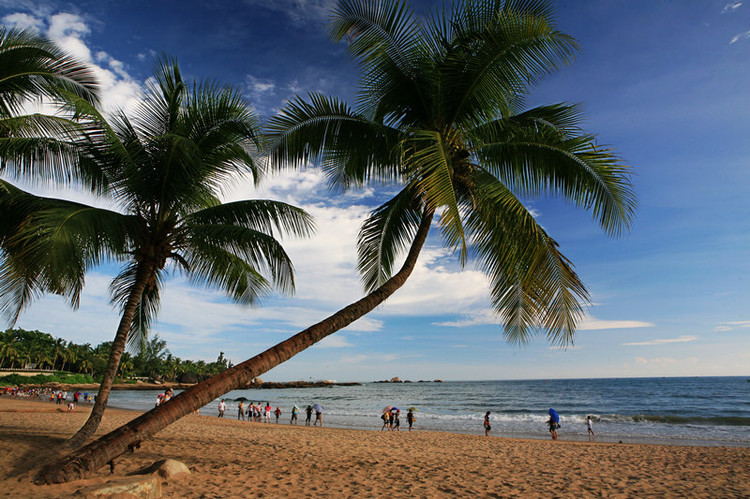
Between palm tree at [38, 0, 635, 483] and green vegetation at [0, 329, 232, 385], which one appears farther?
green vegetation at [0, 329, 232, 385]

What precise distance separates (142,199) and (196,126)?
1.62m

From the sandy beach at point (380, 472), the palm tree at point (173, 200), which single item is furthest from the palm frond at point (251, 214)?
the sandy beach at point (380, 472)

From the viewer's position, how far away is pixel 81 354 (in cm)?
7962

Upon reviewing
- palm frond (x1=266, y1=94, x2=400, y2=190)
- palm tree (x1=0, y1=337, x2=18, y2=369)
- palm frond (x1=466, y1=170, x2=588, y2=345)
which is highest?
palm frond (x1=266, y1=94, x2=400, y2=190)

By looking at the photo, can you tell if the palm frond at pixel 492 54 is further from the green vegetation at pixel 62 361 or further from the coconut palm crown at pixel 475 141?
the green vegetation at pixel 62 361

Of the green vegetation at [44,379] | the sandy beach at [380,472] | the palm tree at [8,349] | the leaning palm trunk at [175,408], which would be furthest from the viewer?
the palm tree at [8,349]

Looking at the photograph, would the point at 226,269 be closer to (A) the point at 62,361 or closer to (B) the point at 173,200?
(B) the point at 173,200

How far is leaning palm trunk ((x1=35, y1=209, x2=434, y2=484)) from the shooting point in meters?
4.22

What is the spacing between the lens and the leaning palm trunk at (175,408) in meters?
4.22

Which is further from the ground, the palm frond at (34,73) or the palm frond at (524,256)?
the palm frond at (34,73)

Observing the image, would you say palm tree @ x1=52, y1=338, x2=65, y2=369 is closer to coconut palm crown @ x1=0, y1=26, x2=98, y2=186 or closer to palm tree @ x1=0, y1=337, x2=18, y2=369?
palm tree @ x1=0, y1=337, x2=18, y2=369

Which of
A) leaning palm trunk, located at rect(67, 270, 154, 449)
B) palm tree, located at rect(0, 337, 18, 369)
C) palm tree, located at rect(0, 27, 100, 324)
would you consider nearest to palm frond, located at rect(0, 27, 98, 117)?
palm tree, located at rect(0, 27, 100, 324)

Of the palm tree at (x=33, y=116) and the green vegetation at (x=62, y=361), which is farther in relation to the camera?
the green vegetation at (x=62, y=361)

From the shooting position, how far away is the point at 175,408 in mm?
4387
